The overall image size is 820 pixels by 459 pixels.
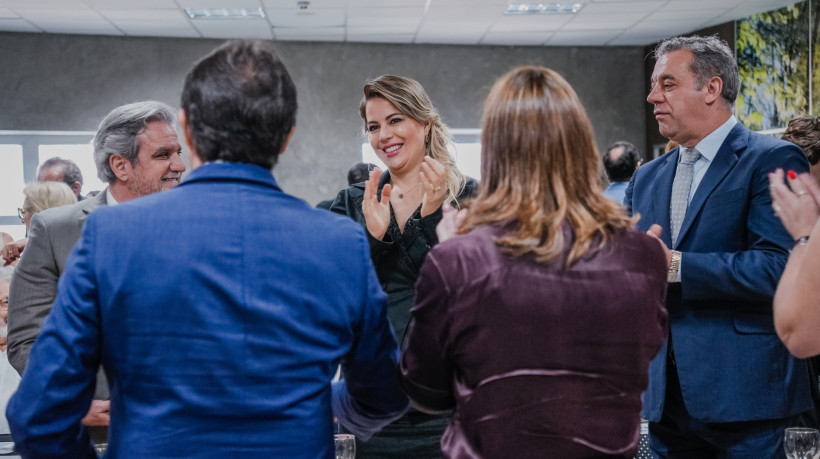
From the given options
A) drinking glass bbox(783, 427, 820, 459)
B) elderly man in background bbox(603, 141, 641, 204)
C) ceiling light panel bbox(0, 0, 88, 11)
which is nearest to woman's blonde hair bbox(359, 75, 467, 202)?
drinking glass bbox(783, 427, 820, 459)

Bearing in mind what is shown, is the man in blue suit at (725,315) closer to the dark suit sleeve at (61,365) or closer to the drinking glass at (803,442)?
the drinking glass at (803,442)

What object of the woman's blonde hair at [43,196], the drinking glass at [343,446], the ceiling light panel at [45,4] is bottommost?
the drinking glass at [343,446]

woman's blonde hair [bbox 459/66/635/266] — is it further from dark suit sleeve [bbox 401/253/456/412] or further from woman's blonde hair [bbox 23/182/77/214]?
woman's blonde hair [bbox 23/182/77/214]

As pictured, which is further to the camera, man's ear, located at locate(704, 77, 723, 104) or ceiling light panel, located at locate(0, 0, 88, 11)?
ceiling light panel, located at locate(0, 0, 88, 11)

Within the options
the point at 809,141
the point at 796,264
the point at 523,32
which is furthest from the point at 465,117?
the point at 796,264

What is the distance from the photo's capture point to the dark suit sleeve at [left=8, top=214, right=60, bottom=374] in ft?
6.44

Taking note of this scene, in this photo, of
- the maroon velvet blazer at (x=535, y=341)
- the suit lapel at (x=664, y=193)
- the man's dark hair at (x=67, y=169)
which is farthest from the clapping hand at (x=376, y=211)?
the man's dark hair at (x=67, y=169)

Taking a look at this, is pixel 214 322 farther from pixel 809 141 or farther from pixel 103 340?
pixel 809 141

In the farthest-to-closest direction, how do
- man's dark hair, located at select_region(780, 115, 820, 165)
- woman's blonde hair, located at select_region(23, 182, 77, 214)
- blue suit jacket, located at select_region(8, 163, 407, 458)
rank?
woman's blonde hair, located at select_region(23, 182, 77, 214)
man's dark hair, located at select_region(780, 115, 820, 165)
blue suit jacket, located at select_region(8, 163, 407, 458)

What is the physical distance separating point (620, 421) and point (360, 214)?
1225 millimetres

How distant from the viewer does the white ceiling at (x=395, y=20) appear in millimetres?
7719

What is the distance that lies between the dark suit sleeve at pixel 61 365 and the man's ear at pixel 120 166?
3.42ft

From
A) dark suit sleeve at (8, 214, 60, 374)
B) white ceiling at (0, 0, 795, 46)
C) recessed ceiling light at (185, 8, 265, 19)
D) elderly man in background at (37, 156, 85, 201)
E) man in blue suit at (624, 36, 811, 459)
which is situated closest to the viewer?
dark suit sleeve at (8, 214, 60, 374)

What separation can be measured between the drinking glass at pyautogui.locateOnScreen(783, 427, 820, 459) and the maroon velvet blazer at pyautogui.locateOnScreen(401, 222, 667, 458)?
61cm
